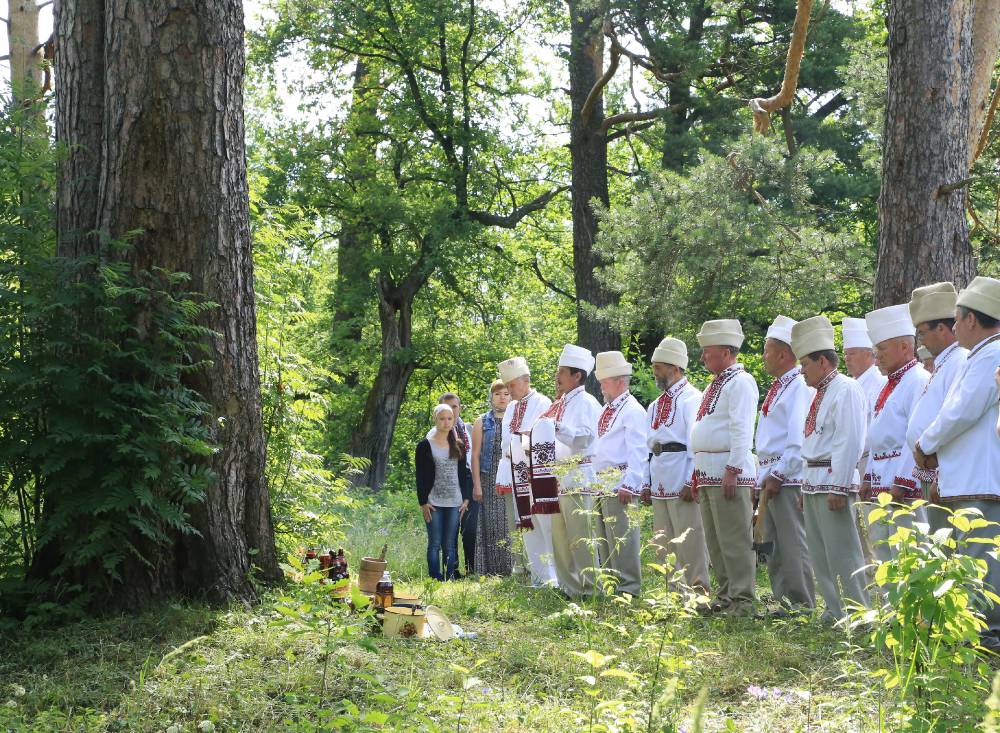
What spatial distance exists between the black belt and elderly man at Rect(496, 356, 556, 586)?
49.2 inches

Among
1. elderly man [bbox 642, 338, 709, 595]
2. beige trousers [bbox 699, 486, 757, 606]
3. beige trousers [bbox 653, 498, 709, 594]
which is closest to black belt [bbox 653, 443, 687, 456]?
elderly man [bbox 642, 338, 709, 595]

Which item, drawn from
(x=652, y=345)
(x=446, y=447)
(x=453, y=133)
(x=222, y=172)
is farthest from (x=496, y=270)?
(x=222, y=172)

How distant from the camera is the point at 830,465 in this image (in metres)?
6.70

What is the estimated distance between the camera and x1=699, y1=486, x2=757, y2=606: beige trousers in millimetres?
7340

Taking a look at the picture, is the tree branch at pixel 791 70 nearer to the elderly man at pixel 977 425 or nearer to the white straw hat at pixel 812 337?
the white straw hat at pixel 812 337

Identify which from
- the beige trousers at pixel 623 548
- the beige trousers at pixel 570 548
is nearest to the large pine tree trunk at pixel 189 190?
the beige trousers at pixel 570 548

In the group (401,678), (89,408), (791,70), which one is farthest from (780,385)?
(791,70)

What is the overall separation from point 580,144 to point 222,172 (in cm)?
1169

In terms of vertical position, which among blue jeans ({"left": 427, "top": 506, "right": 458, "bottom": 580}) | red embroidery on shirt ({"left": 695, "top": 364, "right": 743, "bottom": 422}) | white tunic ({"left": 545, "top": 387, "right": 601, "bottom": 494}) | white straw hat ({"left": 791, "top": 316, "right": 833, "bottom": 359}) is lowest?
blue jeans ({"left": 427, "top": 506, "right": 458, "bottom": 580})

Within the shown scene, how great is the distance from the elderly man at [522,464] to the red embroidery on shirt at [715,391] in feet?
5.72

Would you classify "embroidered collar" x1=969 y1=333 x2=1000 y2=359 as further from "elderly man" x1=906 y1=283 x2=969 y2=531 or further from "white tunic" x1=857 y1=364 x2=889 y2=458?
"white tunic" x1=857 y1=364 x2=889 y2=458

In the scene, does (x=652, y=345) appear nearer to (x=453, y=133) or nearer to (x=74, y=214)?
(x=453, y=133)

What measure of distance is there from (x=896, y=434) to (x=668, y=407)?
1.97 metres

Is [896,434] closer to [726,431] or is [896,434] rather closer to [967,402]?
[967,402]
